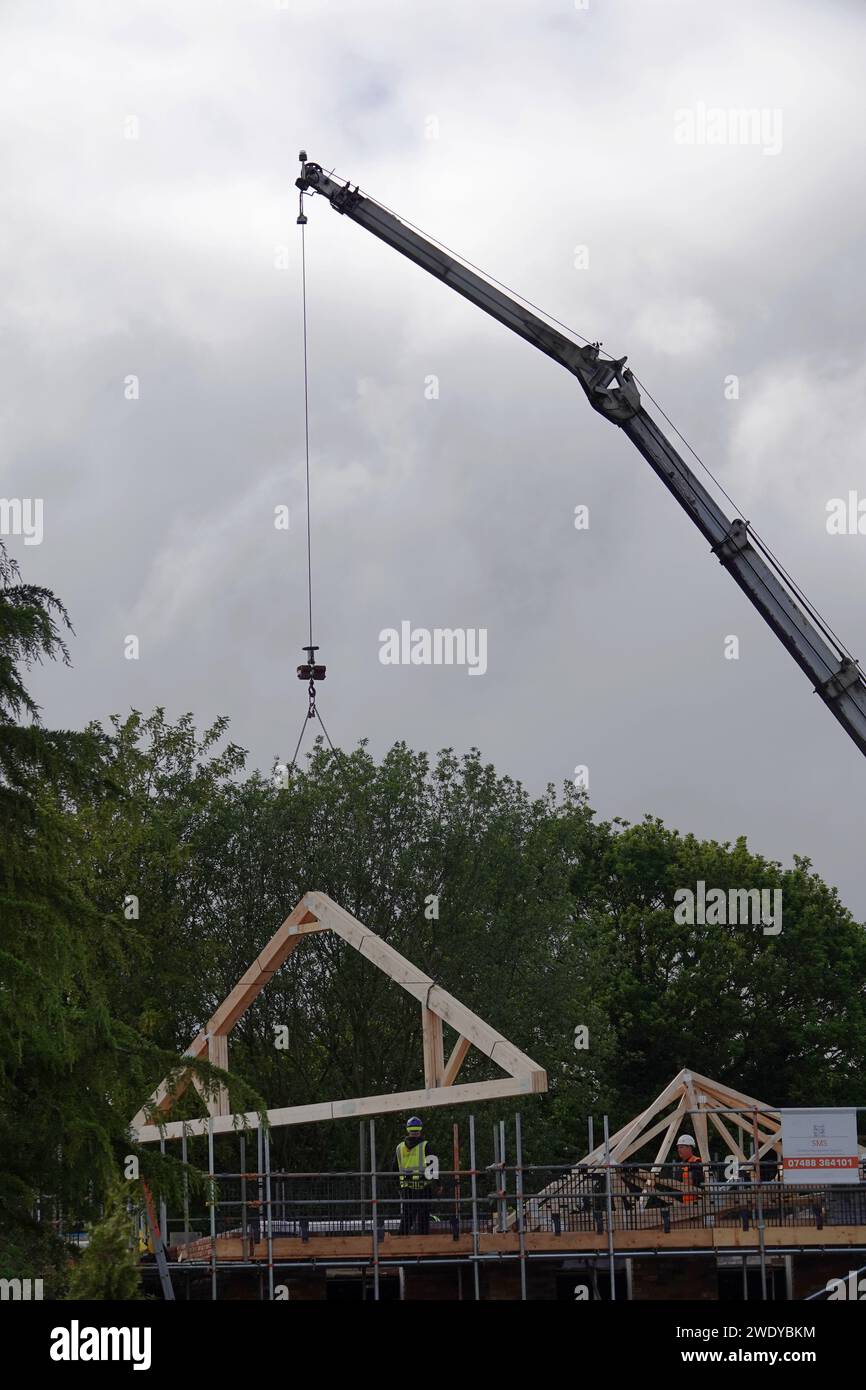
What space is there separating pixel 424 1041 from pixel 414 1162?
3054 millimetres

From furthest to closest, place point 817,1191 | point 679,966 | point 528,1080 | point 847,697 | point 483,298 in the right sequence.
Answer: point 679,966, point 483,298, point 847,697, point 817,1191, point 528,1080

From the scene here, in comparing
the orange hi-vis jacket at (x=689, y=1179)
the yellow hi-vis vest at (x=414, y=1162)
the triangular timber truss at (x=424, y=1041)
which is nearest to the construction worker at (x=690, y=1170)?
the orange hi-vis jacket at (x=689, y=1179)

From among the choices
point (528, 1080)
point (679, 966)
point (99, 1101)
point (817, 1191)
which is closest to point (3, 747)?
point (99, 1101)

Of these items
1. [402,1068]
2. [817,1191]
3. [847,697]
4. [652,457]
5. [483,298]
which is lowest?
[817,1191]

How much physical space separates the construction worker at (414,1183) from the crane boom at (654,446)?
9304 millimetres

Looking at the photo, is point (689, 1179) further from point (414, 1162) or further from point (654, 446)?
point (654, 446)

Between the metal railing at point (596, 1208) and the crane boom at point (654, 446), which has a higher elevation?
the crane boom at point (654, 446)

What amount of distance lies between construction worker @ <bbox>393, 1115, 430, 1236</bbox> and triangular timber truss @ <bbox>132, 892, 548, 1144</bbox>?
2.89 ft

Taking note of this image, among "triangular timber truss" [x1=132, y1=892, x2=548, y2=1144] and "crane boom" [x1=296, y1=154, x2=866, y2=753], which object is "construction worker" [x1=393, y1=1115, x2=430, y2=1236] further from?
"crane boom" [x1=296, y1=154, x2=866, y2=753]

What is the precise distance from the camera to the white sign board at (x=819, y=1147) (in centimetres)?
2577

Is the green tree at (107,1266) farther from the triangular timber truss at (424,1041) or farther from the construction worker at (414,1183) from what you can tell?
the construction worker at (414,1183)

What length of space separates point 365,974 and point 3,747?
23.1 meters
